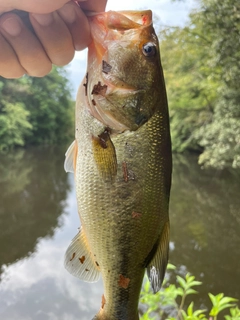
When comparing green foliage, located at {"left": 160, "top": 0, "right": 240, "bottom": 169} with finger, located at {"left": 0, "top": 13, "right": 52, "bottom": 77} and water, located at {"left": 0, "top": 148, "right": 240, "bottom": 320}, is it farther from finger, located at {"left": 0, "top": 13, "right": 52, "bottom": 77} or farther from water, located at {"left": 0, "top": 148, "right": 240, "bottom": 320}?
finger, located at {"left": 0, "top": 13, "right": 52, "bottom": 77}

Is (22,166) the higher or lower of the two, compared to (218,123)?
lower

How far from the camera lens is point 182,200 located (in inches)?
543

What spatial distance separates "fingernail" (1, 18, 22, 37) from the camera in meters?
1.53

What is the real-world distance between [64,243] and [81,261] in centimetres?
815

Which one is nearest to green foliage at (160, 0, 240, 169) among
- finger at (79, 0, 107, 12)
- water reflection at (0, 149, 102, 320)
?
water reflection at (0, 149, 102, 320)

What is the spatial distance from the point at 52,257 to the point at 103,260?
768 cm

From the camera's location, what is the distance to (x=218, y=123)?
557 inches

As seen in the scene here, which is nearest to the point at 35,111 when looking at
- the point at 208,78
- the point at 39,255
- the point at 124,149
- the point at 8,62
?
the point at 208,78

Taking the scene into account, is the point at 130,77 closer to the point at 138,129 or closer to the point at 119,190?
the point at 138,129

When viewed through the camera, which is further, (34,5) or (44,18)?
(44,18)

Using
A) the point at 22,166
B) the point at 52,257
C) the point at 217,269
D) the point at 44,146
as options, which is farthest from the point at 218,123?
the point at 44,146

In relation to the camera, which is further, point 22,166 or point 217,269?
point 22,166

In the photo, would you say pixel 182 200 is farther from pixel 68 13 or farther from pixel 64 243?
pixel 68 13

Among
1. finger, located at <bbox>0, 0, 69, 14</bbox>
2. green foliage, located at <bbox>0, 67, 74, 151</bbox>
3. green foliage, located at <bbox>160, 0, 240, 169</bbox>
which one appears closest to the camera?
finger, located at <bbox>0, 0, 69, 14</bbox>
